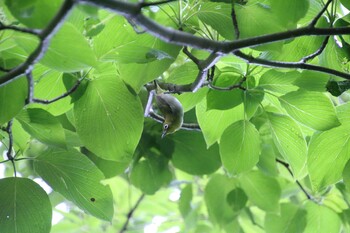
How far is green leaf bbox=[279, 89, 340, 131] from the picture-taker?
63 cm

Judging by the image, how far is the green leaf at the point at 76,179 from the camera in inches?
25.7

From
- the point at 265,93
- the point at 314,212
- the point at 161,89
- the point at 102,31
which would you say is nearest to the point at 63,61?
the point at 102,31

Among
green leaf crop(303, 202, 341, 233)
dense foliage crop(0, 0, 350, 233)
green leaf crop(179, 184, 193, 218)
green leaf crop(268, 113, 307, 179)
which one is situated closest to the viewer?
dense foliage crop(0, 0, 350, 233)

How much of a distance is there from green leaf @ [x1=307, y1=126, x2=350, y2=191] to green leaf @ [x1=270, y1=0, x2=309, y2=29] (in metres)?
0.20

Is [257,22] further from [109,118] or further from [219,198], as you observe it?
[219,198]

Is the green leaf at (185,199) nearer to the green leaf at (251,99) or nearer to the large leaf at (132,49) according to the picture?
the green leaf at (251,99)

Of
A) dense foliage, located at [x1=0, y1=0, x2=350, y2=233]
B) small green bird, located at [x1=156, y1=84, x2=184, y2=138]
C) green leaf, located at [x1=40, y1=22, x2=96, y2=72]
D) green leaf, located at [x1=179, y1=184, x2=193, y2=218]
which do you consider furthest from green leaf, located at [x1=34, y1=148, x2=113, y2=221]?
green leaf, located at [x1=179, y1=184, x2=193, y2=218]

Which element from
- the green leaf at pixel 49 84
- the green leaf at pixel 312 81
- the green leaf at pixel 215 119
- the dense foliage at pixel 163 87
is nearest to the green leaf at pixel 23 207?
the dense foliage at pixel 163 87

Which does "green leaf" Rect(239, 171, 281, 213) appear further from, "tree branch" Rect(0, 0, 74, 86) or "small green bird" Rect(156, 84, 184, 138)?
"tree branch" Rect(0, 0, 74, 86)

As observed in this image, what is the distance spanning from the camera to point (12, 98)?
525 millimetres

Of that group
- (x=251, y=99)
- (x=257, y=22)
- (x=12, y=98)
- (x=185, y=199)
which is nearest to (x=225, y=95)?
(x=251, y=99)

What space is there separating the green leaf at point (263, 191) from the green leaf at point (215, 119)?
0.23m

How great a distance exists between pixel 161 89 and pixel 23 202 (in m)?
0.21

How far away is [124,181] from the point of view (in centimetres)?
127
